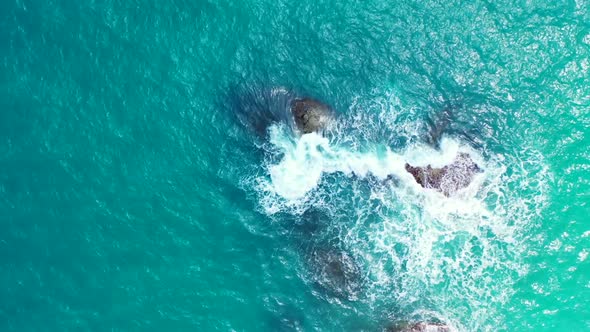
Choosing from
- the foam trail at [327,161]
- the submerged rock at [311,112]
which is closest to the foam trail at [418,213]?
the foam trail at [327,161]

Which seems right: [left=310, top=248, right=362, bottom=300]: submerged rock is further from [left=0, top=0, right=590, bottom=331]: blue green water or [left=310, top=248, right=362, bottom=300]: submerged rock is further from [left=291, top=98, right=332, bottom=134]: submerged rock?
[left=291, top=98, right=332, bottom=134]: submerged rock

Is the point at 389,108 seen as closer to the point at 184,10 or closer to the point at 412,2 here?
the point at 412,2

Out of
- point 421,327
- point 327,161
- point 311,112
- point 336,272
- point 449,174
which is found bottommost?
point 421,327

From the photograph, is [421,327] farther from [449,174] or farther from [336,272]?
[449,174]

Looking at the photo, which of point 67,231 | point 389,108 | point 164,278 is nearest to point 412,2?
point 389,108

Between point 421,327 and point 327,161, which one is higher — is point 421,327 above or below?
below

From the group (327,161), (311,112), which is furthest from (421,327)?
(311,112)
